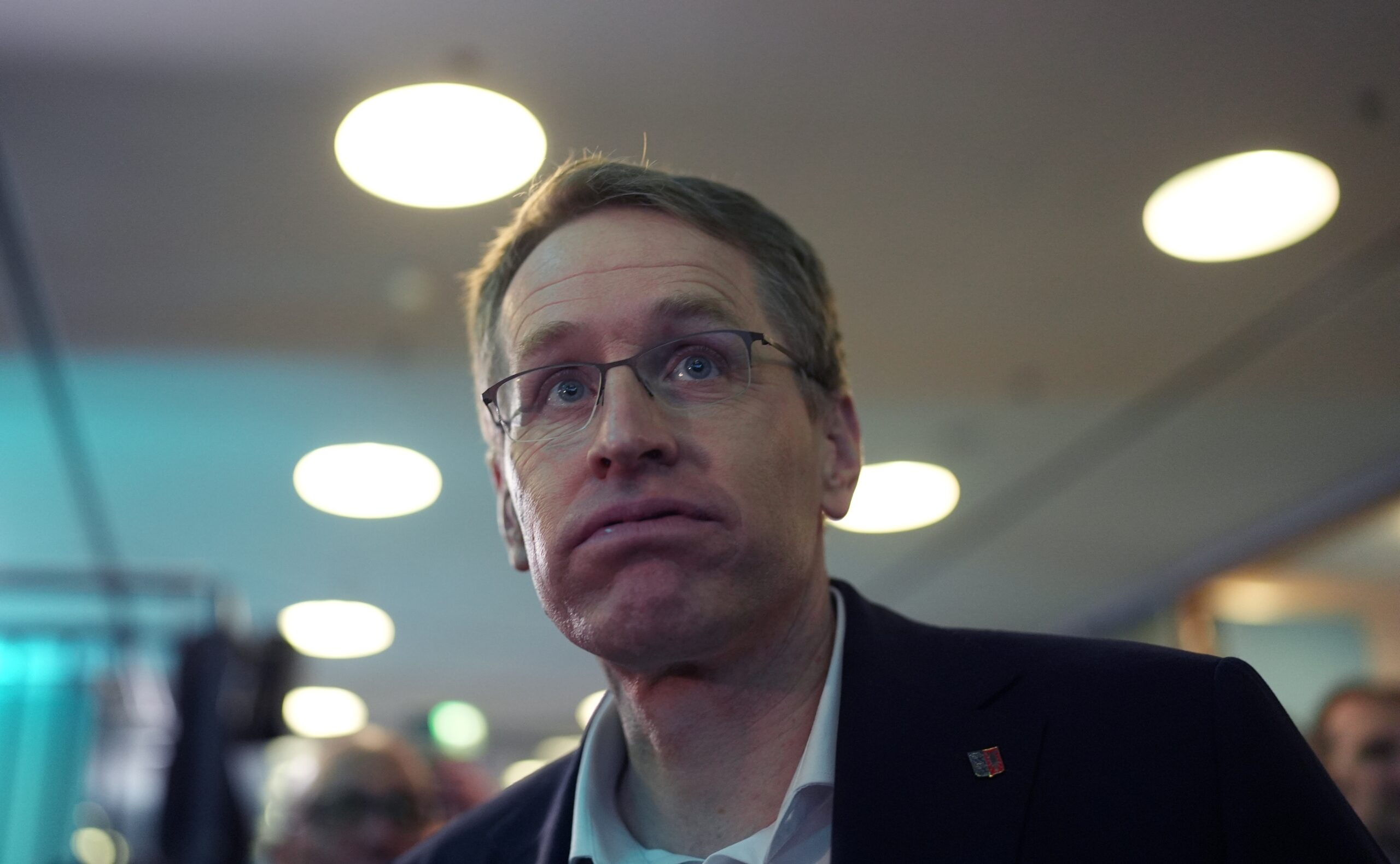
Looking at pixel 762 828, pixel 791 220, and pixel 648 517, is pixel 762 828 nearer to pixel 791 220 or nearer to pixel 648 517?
pixel 648 517

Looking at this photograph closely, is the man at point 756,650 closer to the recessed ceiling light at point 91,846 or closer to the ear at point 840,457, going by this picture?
the ear at point 840,457

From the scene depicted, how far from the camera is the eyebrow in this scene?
145 cm

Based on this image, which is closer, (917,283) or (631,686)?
(631,686)

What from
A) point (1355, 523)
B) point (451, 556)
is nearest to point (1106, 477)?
point (1355, 523)

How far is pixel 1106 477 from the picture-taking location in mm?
6602

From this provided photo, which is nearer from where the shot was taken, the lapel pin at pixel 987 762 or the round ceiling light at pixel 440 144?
the lapel pin at pixel 987 762

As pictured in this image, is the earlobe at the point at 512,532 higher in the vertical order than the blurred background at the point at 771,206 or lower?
lower

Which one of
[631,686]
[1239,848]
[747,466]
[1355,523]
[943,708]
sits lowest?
[1239,848]

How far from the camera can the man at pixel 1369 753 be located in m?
2.55

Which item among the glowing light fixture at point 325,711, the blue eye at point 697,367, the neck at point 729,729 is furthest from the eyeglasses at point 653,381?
the glowing light fixture at point 325,711

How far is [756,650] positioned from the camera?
1396 mm

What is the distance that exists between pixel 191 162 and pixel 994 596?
6729 millimetres

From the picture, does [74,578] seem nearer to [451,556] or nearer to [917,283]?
[451,556]

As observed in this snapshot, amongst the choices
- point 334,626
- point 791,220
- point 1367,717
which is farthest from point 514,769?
point 1367,717
